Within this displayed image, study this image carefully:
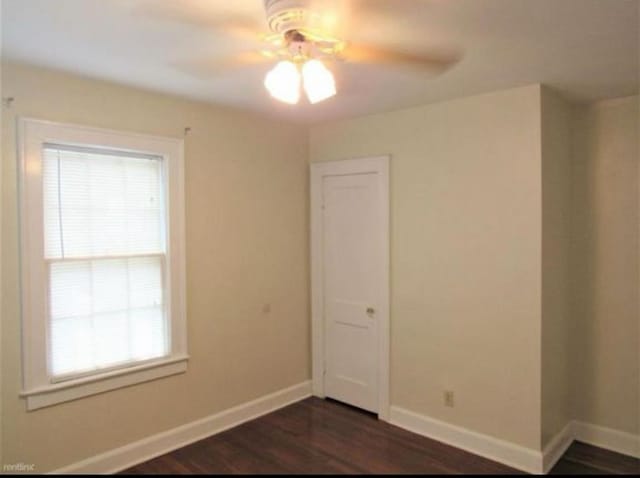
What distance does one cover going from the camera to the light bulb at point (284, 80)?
5.75ft

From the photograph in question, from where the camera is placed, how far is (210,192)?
3.25 metres

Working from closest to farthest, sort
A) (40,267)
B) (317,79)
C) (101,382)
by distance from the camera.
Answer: (317,79)
(40,267)
(101,382)

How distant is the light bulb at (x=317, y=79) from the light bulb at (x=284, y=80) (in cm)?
5

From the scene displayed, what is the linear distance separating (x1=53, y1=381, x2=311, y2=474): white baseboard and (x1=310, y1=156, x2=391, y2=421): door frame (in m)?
0.37

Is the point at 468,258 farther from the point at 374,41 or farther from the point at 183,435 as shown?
the point at 183,435

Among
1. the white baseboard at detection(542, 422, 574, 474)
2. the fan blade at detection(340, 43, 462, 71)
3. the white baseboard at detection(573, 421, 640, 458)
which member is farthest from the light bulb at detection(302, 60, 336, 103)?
the white baseboard at detection(573, 421, 640, 458)

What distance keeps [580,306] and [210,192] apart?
9.54 ft

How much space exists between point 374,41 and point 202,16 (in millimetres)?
782

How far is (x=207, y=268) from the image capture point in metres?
3.24

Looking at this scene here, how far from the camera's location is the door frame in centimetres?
346

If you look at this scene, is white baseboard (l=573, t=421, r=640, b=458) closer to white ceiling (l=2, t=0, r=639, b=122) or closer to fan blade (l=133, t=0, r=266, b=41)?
white ceiling (l=2, t=0, r=639, b=122)

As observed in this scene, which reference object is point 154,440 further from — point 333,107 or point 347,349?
point 333,107

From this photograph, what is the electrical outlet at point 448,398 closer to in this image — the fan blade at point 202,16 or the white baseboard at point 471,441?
the white baseboard at point 471,441

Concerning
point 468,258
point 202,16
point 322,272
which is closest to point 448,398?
point 468,258
